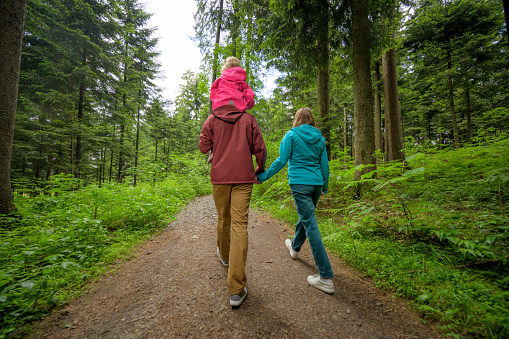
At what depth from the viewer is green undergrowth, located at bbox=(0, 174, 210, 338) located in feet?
5.91

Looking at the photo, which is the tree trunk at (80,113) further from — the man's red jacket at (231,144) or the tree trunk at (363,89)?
the tree trunk at (363,89)

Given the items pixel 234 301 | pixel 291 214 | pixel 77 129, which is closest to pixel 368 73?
pixel 291 214

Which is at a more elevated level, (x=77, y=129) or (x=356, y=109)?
(x=77, y=129)

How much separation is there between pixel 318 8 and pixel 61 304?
826 cm

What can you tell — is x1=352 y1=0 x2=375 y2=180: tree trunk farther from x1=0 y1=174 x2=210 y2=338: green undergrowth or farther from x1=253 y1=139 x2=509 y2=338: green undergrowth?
x1=0 y1=174 x2=210 y2=338: green undergrowth

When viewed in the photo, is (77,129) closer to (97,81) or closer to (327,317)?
(97,81)

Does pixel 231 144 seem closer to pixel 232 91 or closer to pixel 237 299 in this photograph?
pixel 232 91

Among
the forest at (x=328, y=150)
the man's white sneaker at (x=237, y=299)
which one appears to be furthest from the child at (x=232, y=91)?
the forest at (x=328, y=150)

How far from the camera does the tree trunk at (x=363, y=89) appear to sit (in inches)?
192

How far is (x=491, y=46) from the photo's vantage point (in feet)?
30.8

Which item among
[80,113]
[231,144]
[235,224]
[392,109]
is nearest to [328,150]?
[392,109]

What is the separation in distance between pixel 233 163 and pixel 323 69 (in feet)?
21.2

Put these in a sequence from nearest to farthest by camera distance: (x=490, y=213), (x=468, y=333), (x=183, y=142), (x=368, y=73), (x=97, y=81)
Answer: (x=468, y=333)
(x=490, y=213)
(x=368, y=73)
(x=97, y=81)
(x=183, y=142)

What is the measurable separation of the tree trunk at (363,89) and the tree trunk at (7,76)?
24.5 feet
